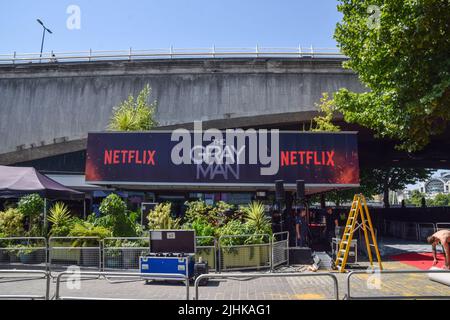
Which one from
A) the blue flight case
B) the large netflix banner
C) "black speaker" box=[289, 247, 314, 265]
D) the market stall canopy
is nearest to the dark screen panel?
the blue flight case

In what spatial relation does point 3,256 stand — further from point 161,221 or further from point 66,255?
point 161,221

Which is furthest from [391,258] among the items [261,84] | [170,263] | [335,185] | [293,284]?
[261,84]

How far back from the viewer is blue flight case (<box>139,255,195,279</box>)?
32.2 ft

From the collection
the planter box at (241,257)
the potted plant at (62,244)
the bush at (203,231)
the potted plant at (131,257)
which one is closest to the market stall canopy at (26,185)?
the potted plant at (62,244)

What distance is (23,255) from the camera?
495 inches

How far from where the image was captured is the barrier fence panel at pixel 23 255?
12359 mm

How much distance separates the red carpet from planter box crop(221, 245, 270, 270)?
19.0ft

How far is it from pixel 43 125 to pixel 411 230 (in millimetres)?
24693

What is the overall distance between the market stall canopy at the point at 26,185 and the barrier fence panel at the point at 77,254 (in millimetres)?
2538

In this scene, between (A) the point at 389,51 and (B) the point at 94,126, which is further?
(B) the point at 94,126

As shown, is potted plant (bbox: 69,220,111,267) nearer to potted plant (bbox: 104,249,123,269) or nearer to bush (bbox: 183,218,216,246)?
potted plant (bbox: 104,249,123,269)
